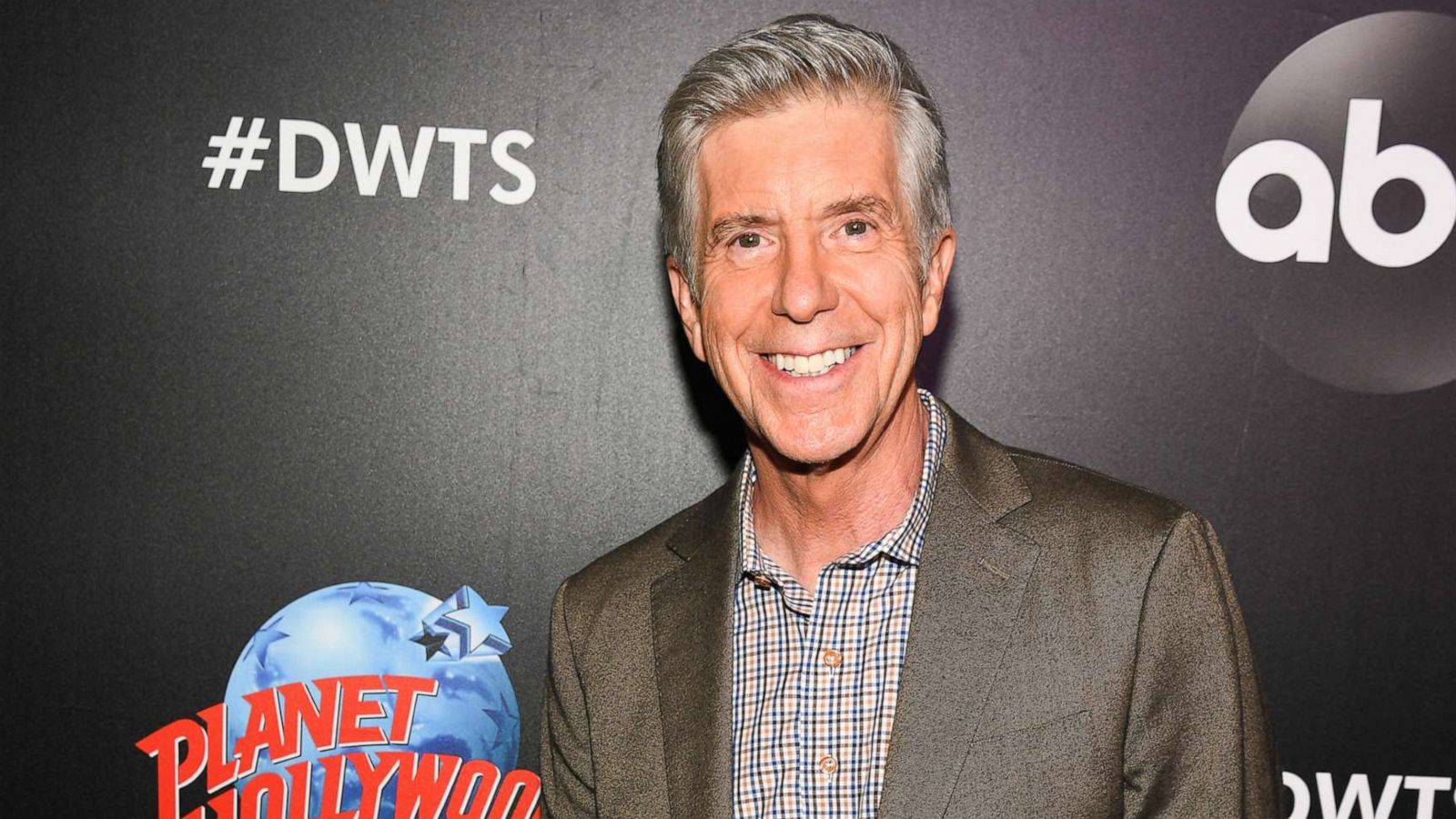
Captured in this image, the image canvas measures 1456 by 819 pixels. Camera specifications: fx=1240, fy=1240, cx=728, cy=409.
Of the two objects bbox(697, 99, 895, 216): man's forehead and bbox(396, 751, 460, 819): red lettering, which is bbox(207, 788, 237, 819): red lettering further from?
bbox(697, 99, 895, 216): man's forehead

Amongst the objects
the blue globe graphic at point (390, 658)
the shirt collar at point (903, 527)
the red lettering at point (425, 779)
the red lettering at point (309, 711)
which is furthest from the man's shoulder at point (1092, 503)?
the red lettering at point (309, 711)

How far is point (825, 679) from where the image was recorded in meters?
1.43

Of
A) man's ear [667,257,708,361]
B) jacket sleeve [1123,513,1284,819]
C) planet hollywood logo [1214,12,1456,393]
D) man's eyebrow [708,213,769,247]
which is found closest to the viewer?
jacket sleeve [1123,513,1284,819]

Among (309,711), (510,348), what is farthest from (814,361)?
(309,711)

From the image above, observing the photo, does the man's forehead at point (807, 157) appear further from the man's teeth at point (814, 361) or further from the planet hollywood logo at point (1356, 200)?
the planet hollywood logo at point (1356, 200)

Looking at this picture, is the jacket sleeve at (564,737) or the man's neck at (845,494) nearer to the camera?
the man's neck at (845,494)

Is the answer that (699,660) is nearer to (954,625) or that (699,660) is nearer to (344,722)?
(954,625)

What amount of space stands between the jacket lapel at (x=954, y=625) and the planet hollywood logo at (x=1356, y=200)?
0.66 metres

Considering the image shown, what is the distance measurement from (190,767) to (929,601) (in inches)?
47.1

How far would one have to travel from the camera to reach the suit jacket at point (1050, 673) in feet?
4.34

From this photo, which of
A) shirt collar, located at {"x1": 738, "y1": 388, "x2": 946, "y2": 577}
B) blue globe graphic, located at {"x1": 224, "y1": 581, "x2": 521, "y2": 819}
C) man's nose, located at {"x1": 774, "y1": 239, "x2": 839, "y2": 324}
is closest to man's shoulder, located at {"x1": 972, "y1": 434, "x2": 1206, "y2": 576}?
shirt collar, located at {"x1": 738, "y1": 388, "x2": 946, "y2": 577}

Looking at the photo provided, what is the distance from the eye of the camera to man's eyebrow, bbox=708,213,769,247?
1414mm

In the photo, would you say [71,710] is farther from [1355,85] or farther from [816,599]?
[1355,85]

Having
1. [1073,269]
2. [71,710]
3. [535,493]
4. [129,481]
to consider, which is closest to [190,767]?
[71,710]
